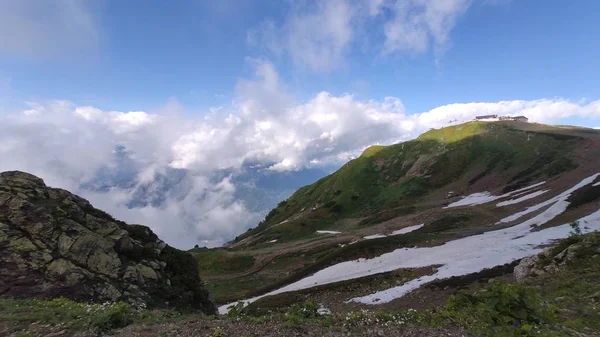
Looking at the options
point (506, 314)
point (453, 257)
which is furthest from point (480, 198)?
point (506, 314)

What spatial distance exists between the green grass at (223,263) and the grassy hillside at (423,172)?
120 ft

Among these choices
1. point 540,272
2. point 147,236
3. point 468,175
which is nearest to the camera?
point 540,272

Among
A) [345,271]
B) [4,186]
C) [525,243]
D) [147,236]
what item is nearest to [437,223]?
[525,243]

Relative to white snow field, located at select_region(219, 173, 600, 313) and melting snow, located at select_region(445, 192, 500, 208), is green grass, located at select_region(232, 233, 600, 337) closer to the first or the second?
white snow field, located at select_region(219, 173, 600, 313)

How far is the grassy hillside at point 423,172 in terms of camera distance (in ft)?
371

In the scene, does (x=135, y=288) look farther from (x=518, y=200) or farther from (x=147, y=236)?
(x=518, y=200)

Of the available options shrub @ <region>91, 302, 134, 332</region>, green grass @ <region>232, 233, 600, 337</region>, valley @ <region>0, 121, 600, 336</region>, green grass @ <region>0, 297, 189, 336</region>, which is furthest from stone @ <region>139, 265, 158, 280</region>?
green grass @ <region>232, 233, 600, 337</region>

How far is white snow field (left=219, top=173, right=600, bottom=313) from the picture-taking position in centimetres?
3619

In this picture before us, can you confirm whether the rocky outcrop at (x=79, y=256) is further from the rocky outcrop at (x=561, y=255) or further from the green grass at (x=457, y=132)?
the green grass at (x=457, y=132)

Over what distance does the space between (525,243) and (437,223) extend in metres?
31.2

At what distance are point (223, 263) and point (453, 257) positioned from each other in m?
A: 55.6

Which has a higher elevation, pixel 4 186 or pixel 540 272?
pixel 4 186

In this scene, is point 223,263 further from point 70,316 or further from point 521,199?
point 521,199

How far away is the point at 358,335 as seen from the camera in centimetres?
1205
